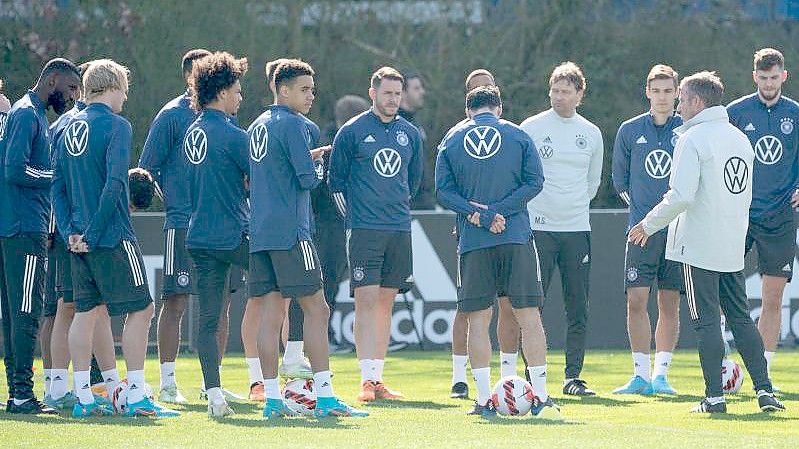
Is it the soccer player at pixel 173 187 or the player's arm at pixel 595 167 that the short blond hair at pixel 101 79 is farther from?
the player's arm at pixel 595 167

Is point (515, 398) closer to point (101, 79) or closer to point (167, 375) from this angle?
point (167, 375)

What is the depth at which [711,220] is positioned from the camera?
10273mm

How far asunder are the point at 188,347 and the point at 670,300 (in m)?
5.68

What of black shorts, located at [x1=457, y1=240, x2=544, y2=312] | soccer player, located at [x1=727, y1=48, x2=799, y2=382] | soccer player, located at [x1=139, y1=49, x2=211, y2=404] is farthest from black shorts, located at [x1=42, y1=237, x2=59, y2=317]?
soccer player, located at [x1=727, y1=48, x2=799, y2=382]

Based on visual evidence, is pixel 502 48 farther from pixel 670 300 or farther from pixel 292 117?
pixel 292 117

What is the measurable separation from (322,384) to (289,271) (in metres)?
0.77

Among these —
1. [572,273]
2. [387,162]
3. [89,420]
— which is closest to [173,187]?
[387,162]

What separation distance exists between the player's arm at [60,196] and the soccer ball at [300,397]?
1760mm

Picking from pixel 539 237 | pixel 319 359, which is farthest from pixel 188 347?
pixel 319 359

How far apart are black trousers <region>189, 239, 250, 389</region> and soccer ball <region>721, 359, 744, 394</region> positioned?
3.71 metres

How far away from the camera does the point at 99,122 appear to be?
9984 millimetres

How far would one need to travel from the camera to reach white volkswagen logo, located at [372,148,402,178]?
1148 cm

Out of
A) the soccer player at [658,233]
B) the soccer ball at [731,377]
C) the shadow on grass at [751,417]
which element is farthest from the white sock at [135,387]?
the soccer ball at [731,377]

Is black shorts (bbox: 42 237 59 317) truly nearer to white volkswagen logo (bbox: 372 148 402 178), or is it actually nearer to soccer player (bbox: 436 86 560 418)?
white volkswagen logo (bbox: 372 148 402 178)
